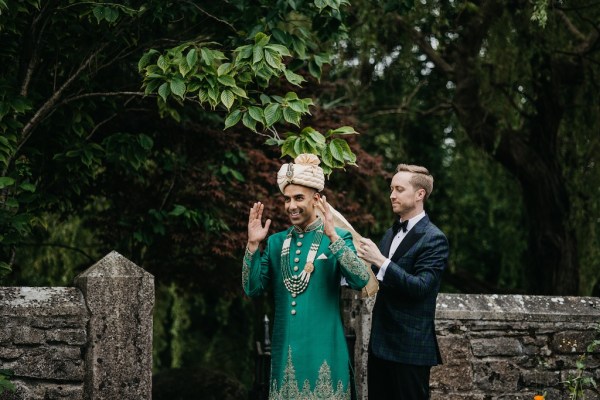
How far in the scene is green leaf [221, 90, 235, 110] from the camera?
18.1 ft

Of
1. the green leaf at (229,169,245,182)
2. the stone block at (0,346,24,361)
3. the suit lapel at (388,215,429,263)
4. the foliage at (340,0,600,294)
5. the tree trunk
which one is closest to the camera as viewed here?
the suit lapel at (388,215,429,263)

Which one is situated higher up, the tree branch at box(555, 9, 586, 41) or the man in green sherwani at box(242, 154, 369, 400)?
the tree branch at box(555, 9, 586, 41)

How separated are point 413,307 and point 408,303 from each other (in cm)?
3

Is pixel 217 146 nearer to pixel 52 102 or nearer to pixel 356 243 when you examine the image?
pixel 52 102

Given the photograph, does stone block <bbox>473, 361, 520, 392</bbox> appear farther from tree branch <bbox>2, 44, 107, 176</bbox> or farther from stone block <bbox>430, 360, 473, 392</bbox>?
tree branch <bbox>2, 44, 107, 176</bbox>

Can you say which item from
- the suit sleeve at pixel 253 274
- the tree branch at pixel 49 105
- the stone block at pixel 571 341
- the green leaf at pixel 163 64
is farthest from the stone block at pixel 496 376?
the tree branch at pixel 49 105

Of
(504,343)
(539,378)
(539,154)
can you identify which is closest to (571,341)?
(539,378)

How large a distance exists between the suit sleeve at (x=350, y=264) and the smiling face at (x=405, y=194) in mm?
538

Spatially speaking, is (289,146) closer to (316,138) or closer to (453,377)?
(316,138)

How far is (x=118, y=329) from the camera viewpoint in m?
5.29

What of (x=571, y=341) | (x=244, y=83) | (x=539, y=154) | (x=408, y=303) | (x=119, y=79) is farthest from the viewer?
(x=539, y=154)

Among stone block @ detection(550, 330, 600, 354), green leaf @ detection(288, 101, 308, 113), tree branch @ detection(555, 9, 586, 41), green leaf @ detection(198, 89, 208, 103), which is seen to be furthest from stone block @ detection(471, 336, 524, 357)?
tree branch @ detection(555, 9, 586, 41)

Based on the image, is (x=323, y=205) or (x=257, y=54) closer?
(x=323, y=205)

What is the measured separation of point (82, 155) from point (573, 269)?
579cm
